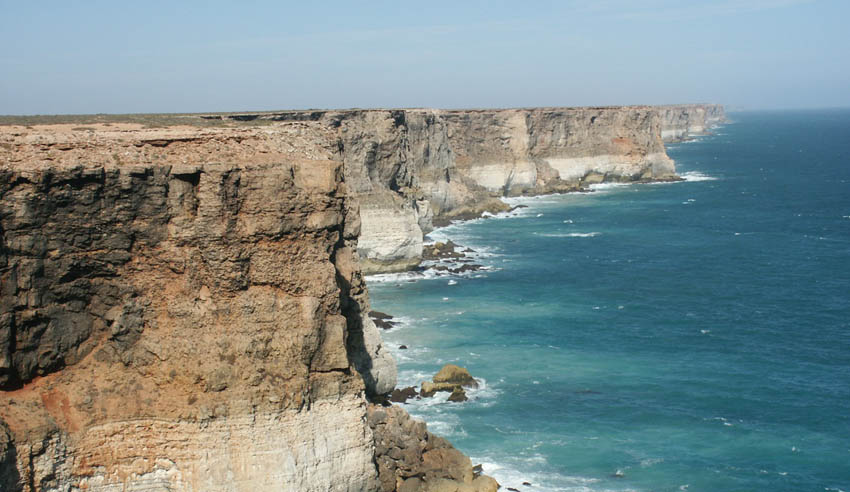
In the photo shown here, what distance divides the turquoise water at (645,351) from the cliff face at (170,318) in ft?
41.8

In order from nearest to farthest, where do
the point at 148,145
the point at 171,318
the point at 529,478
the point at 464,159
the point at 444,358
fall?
the point at 171,318 → the point at 148,145 → the point at 529,478 → the point at 444,358 → the point at 464,159

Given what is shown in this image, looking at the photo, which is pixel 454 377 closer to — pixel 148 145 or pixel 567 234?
pixel 148 145

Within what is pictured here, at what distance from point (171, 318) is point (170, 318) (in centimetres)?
2

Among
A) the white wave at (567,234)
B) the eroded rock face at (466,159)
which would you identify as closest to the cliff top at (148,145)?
the eroded rock face at (466,159)

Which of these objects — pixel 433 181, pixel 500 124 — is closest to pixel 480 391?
pixel 433 181

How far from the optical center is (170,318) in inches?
743

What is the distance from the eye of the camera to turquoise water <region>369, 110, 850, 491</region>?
31469 mm

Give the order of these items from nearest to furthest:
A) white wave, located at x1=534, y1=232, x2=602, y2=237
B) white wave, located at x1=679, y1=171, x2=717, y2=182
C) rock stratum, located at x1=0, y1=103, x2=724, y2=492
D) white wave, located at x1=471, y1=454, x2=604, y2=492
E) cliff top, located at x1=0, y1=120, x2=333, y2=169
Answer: rock stratum, located at x1=0, y1=103, x2=724, y2=492 < cliff top, located at x1=0, y1=120, x2=333, y2=169 < white wave, located at x1=471, y1=454, x2=604, y2=492 < white wave, located at x1=534, y1=232, x2=602, y2=237 < white wave, located at x1=679, y1=171, x2=717, y2=182

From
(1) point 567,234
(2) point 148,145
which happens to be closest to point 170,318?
(2) point 148,145

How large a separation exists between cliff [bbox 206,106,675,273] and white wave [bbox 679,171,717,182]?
312 centimetres

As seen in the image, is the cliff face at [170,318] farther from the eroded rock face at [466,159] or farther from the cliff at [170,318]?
the eroded rock face at [466,159]

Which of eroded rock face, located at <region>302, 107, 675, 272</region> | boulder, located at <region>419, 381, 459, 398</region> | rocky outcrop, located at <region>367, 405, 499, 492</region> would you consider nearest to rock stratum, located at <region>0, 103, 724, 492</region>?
rocky outcrop, located at <region>367, 405, 499, 492</region>

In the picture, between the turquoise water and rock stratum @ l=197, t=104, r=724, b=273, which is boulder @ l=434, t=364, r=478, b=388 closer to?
the turquoise water

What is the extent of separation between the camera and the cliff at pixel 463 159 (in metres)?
61.7
